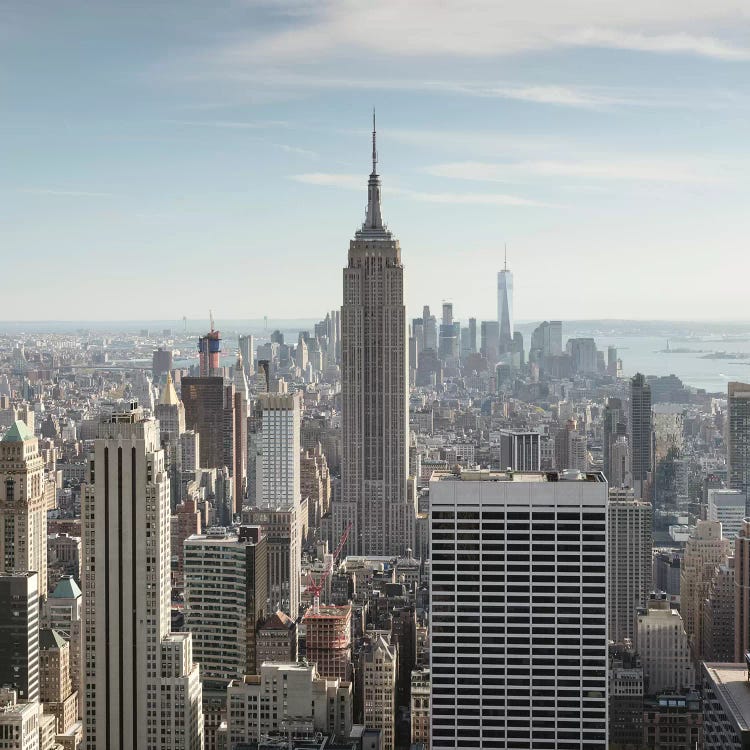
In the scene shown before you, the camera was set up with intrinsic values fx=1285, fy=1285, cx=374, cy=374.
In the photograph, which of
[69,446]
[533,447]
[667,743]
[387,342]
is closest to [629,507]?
[533,447]

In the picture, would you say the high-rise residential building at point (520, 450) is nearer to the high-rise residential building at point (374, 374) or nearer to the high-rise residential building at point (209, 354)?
the high-rise residential building at point (374, 374)

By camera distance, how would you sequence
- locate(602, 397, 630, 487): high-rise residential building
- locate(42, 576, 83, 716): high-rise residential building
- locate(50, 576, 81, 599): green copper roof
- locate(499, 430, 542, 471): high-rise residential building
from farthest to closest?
locate(602, 397, 630, 487): high-rise residential building
locate(499, 430, 542, 471): high-rise residential building
locate(50, 576, 81, 599): green copper roof
locate(42, 576, 83, 716): high-rise residential building

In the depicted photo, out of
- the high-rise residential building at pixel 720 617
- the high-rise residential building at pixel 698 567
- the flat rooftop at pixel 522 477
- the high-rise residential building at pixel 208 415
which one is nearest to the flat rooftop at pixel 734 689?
the flat rooftop at pixel 522 477

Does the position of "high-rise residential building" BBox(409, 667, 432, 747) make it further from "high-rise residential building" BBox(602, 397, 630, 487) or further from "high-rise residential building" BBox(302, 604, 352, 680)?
"high-rise residential building" BBox(602, 397, 630, 487)

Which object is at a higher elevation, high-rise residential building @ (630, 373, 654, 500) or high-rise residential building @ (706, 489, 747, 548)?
high-rise residential building @ (630, 373, 654, 500)

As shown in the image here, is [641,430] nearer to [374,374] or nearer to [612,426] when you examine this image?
[612,426]

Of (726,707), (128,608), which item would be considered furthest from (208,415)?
(726,707)

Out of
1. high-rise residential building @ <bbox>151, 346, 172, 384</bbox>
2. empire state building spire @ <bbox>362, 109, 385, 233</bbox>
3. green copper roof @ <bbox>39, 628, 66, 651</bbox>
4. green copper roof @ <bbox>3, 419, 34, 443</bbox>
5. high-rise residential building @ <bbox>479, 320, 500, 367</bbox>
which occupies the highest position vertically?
empire state building spire @ <bbox>362, 109, 385, 233</bbox>

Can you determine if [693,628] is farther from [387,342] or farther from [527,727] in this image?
[387,342]

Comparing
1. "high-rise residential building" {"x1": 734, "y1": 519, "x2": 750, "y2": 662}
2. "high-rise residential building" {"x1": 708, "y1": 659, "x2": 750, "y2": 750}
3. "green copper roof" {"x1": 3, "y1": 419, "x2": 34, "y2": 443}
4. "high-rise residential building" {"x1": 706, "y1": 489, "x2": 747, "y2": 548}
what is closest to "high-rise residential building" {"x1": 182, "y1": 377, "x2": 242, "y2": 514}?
"green copper roof" {"x1": 3, "y1": 419, "x2": 34, "y2": 443}
